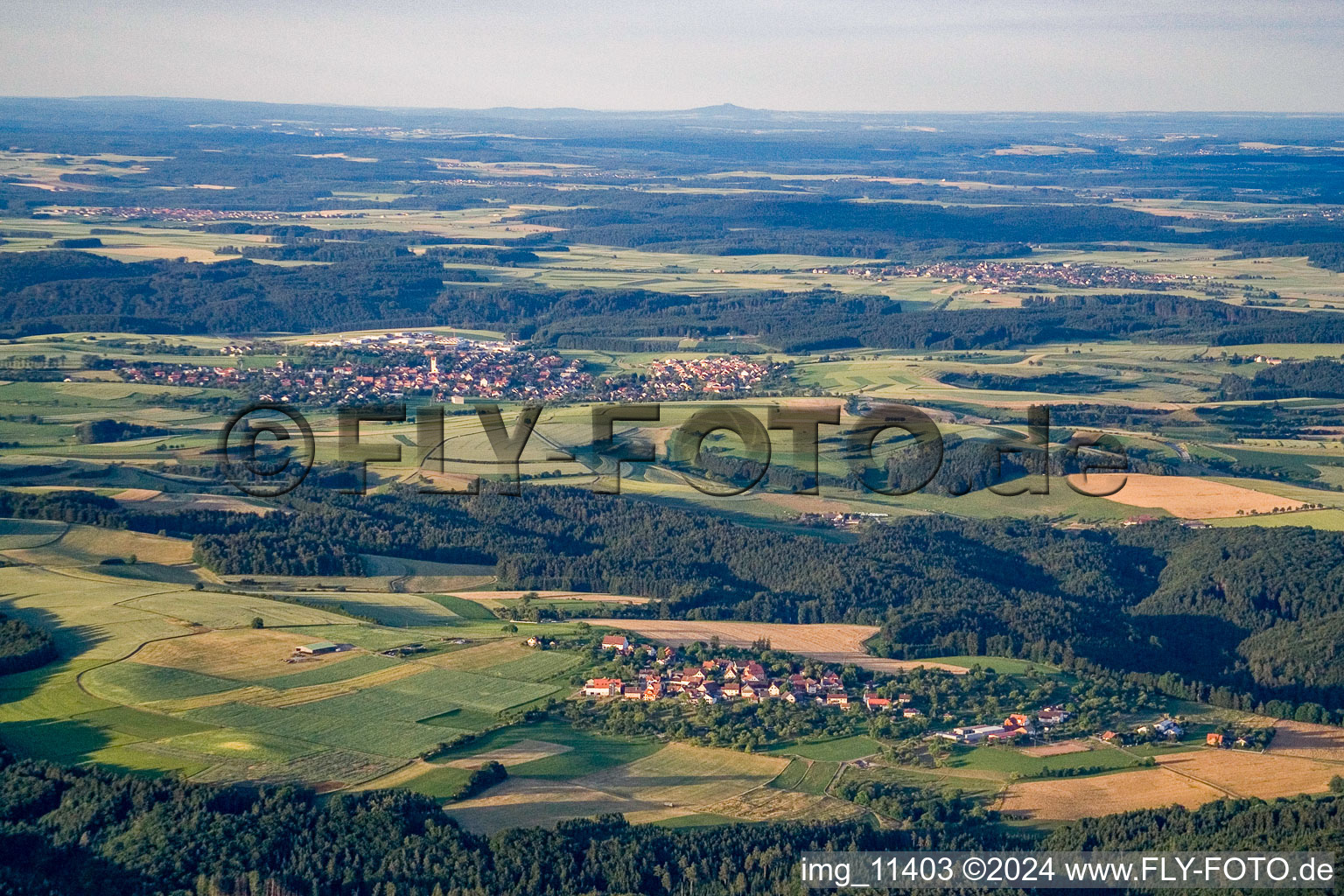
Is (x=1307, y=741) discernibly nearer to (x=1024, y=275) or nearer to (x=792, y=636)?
(x=792, y=636)

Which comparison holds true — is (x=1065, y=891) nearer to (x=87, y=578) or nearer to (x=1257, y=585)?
(x=1257, y=585)

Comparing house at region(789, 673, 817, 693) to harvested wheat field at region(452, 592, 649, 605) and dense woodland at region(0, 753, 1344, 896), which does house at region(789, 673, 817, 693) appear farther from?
harvested wheat field at region(452, 592, 649, 605)

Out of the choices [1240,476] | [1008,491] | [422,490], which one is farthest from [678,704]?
[1240,476]

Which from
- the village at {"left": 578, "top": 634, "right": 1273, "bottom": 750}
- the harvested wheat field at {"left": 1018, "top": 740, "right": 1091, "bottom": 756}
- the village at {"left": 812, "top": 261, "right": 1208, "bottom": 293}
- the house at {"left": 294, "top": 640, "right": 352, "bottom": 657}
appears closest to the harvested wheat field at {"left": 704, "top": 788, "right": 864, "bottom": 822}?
the village at {"left": 578, "top": 634, "right": 1273, "bottom": 750}

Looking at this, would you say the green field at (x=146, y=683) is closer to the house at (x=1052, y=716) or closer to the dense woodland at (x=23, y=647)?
the dense woodland at (x=23, y=647)

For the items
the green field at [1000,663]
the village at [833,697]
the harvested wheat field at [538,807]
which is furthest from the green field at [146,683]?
the green field at [1000,663]
